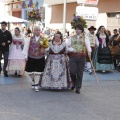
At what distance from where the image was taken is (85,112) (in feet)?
23.3

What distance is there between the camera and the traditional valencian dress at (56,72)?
9.23m

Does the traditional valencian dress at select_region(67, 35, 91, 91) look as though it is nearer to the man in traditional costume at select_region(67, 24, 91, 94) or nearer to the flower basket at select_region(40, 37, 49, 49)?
the man in traditional costume at select_region(67, 24, 91, 94)

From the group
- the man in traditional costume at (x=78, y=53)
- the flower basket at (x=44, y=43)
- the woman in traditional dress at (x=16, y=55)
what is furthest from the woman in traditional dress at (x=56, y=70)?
the woman in traditional dress at (x=16, y=55)

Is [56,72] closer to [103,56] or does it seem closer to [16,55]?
[16,55]

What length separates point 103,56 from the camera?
42.8 feet

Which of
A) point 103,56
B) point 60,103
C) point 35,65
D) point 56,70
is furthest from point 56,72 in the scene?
point 103,56

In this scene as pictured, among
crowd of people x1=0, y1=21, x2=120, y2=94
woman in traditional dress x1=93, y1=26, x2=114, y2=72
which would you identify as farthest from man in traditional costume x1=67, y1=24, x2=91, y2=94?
woman in traditional dress x1=93, y1=26, x2=114, y2=72

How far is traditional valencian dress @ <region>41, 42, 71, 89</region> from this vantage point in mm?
9227

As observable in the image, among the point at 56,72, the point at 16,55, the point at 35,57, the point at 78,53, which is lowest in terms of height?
the point at 56,72

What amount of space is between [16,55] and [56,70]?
264 centimetres

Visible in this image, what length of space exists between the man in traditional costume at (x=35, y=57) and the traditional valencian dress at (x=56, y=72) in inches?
6.2

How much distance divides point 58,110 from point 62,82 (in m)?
2.12

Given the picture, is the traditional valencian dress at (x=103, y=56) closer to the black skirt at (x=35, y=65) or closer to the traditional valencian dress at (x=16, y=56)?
the traditional valencian dress at (x=16, y=56)

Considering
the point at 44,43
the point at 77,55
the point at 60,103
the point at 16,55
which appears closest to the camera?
the point at 60,103
